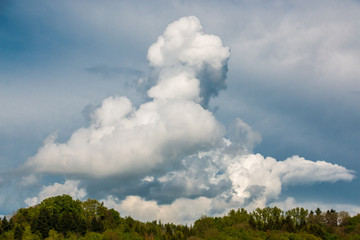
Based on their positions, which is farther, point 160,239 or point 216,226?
point 216,226

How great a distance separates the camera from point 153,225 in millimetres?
174500

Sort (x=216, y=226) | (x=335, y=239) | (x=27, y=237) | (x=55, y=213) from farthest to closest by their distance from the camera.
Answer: (x=216, y=226)
(x=55, y=213)
(x=335, y=239)
(x=27, y=237)

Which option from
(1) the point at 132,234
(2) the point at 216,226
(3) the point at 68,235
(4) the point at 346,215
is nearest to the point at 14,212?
(3) the point at 68,235

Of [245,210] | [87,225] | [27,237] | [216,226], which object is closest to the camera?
[27,237]

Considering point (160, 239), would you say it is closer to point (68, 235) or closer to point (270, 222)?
point (68, 235)

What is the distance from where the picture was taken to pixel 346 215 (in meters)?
173

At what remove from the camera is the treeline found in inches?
5020

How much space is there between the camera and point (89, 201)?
167m

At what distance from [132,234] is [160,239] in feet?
35.4

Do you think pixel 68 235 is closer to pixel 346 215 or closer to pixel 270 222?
pixel 270 222

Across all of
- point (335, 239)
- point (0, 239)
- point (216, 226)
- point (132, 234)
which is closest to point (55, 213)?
point (0, 239)

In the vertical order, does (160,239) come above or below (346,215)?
below

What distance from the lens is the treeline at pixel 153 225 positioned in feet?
418

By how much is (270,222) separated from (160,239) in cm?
4924
